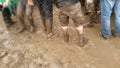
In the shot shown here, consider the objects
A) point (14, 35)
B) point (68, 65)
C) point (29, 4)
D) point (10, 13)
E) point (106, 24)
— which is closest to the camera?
point (68, 65)

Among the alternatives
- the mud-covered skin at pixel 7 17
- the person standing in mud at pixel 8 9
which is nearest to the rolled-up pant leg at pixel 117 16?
the person standing in mud at pixel 8 9

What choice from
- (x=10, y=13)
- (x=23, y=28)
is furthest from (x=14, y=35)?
(x=10, y=13)

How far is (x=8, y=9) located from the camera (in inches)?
271

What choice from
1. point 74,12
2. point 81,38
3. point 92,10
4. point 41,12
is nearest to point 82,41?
point 81,38

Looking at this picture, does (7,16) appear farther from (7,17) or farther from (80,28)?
(80,28)

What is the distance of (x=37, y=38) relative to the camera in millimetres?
6207

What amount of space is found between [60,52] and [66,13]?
2.90 ft

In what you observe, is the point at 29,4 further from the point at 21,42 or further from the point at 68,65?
the point at 68,65

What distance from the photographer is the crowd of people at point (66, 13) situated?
17.1 ft

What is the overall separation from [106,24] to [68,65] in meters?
1.26

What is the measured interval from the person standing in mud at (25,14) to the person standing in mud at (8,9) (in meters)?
0.32

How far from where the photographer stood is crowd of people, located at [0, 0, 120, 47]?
5.22 m

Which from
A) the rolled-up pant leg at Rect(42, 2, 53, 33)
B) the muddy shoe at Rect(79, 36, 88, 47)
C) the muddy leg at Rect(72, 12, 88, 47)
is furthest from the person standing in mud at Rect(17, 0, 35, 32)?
the muddy shoe at Rect(79, 36, 88, 47)

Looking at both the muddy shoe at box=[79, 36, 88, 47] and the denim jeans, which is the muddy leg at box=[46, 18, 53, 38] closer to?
the muddy shoe at box=[79, 36, 88, 47]
